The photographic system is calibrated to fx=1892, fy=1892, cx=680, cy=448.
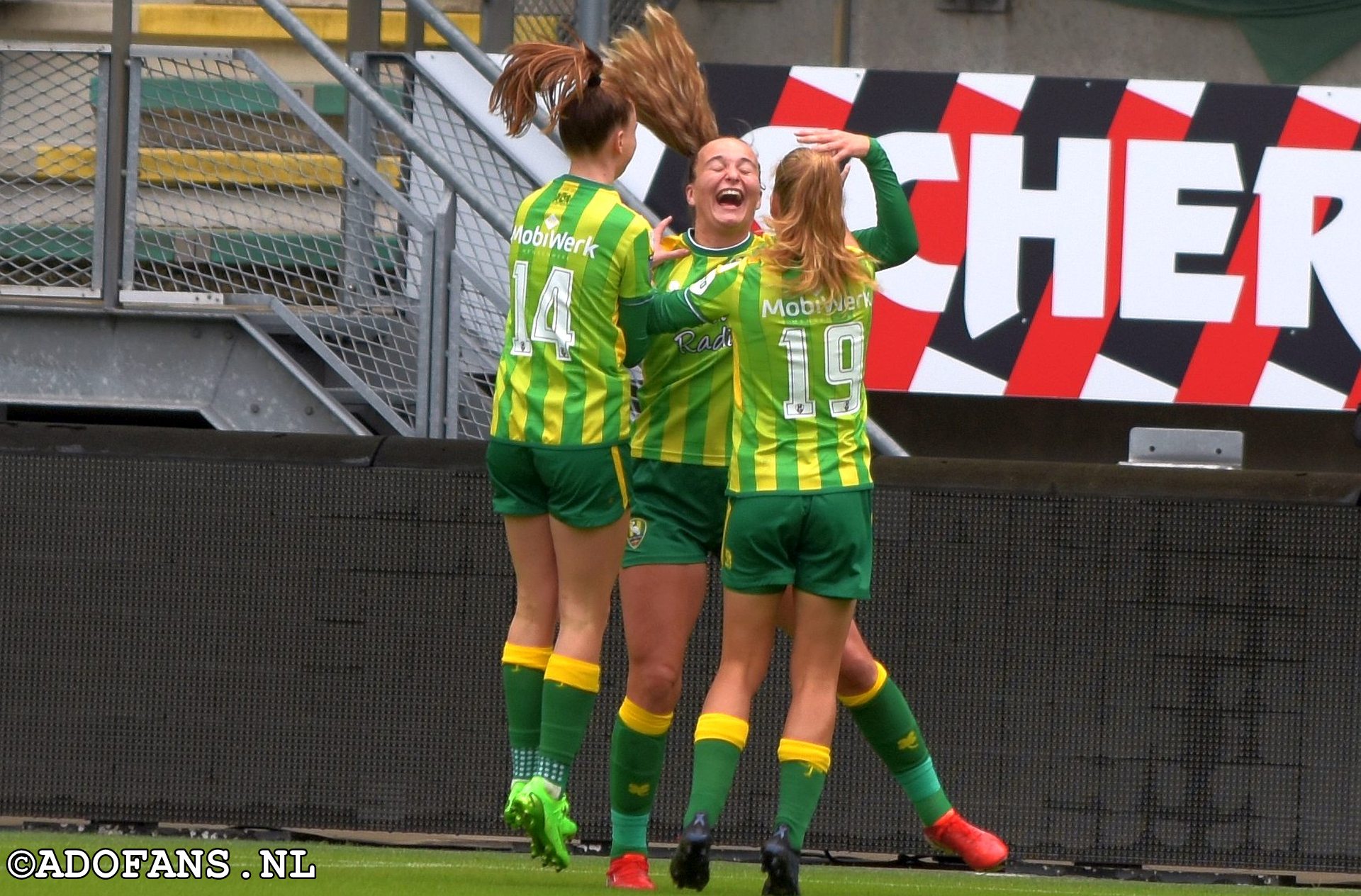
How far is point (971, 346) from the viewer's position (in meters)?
8.19

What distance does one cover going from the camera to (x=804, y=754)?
477 centimetres

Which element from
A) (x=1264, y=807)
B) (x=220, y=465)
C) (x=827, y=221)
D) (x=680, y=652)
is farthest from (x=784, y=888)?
(x=220, y=465)

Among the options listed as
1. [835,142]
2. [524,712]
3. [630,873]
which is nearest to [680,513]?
[524,712]

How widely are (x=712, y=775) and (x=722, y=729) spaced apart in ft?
0.38

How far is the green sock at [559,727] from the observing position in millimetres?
4918

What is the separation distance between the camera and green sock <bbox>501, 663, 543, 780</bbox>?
5121 millimetres

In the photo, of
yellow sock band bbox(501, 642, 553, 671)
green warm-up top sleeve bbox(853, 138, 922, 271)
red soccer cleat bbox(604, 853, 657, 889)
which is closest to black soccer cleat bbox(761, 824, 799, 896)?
red soccer cleat bbox(604, 853, 657, 889)

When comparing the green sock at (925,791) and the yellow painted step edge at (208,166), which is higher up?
the yellow painted step edge at (208,166)

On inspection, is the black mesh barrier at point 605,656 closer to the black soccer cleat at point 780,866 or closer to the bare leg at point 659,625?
the bare leg at point 659,625

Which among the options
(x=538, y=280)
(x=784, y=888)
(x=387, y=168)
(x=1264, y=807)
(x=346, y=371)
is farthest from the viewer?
(x=387, y=168)

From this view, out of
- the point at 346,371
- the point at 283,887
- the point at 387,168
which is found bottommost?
the point at 283,887

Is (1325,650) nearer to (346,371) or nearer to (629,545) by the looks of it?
(629,545)

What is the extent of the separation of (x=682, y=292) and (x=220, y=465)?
7.37 feet

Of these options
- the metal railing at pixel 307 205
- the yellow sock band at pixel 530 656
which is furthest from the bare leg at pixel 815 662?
the metal railing at pixel 307 205
